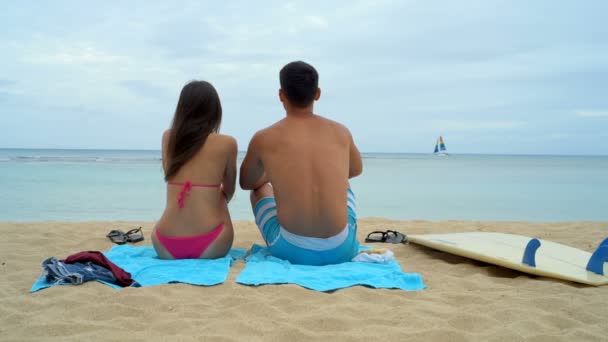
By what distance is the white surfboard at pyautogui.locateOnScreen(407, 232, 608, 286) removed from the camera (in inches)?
125

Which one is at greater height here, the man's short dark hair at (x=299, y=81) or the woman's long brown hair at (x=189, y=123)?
the man's short dark hair at (x=299, y=81)

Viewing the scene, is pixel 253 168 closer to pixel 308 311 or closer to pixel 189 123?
pixel 189 123

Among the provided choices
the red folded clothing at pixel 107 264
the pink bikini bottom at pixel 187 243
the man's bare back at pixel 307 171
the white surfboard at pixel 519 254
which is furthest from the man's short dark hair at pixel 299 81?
the white surfboard at pixel 519 254

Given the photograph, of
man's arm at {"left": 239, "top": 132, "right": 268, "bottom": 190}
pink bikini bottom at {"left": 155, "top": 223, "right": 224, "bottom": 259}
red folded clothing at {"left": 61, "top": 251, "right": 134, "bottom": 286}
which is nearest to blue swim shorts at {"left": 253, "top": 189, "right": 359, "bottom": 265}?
man's arm at {"left": 239, "top": 132, "right": 268, "bottom": 190}

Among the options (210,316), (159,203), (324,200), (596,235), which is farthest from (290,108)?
(159,203)

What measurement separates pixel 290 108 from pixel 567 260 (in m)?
2.39

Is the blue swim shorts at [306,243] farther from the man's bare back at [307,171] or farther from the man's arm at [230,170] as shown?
the man's arm at [230,170]

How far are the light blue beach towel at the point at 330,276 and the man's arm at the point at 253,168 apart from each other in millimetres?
651

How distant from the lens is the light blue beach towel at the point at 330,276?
2984mm

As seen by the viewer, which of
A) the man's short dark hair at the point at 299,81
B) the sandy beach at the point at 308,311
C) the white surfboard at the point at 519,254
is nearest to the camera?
the sandy beach at the point at 308,311

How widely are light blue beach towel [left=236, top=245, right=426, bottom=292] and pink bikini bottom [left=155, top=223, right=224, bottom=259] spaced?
1.23ft

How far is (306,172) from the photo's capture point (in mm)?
3324

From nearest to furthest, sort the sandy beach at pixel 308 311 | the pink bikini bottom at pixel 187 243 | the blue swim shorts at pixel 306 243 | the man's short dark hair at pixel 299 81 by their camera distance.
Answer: the sandy beach at pixel 308 311 → the man's short dark hair at pixel 299 81 → the blue swim shorts at pixel 306 243 → the pink bikini bottom at pixel 187 243

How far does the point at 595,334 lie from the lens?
218 centimetres
